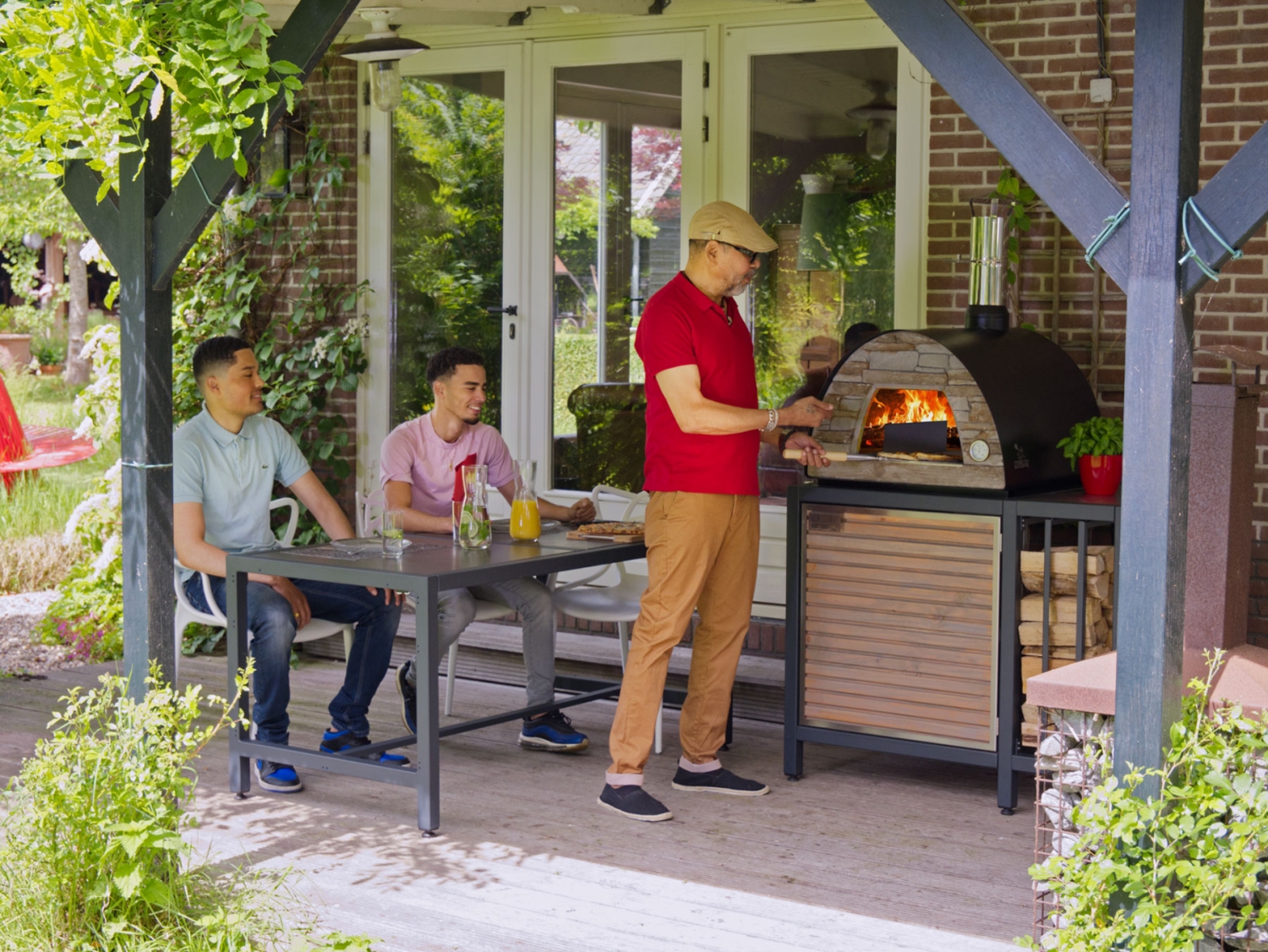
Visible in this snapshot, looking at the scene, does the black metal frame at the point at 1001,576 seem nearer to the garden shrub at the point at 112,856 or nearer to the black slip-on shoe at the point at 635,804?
the black slip-on shoe at the point at 635,804

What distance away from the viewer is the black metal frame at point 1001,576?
4426mm

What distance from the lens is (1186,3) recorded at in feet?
8.82

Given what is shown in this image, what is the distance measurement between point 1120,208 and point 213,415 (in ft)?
10.2

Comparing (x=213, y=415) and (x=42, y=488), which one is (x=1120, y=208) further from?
(x=42, y=488)

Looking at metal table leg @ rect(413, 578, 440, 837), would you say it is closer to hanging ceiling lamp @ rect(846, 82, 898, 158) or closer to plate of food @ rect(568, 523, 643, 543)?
plate of food @ rect(568, 523, 643, 543)

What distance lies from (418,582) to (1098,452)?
2.06 metres

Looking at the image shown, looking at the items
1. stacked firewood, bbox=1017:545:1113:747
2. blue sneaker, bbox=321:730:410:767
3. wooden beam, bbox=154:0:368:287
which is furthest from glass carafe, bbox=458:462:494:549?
stacked firewood, bbox=1017:545:1113:747

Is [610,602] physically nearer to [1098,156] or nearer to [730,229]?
[730,229]

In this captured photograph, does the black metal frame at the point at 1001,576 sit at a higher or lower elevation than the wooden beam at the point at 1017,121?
lower

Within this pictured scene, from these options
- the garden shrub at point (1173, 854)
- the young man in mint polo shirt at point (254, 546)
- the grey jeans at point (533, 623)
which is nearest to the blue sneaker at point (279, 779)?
the young man in mint polo shirt at point (254, 546)

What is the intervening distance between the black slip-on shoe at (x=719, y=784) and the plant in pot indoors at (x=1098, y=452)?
4.46 feet

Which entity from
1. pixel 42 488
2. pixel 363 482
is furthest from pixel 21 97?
pixel 42 488

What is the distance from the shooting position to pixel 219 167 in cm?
364

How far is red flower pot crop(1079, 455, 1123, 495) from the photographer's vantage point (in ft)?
14.8
